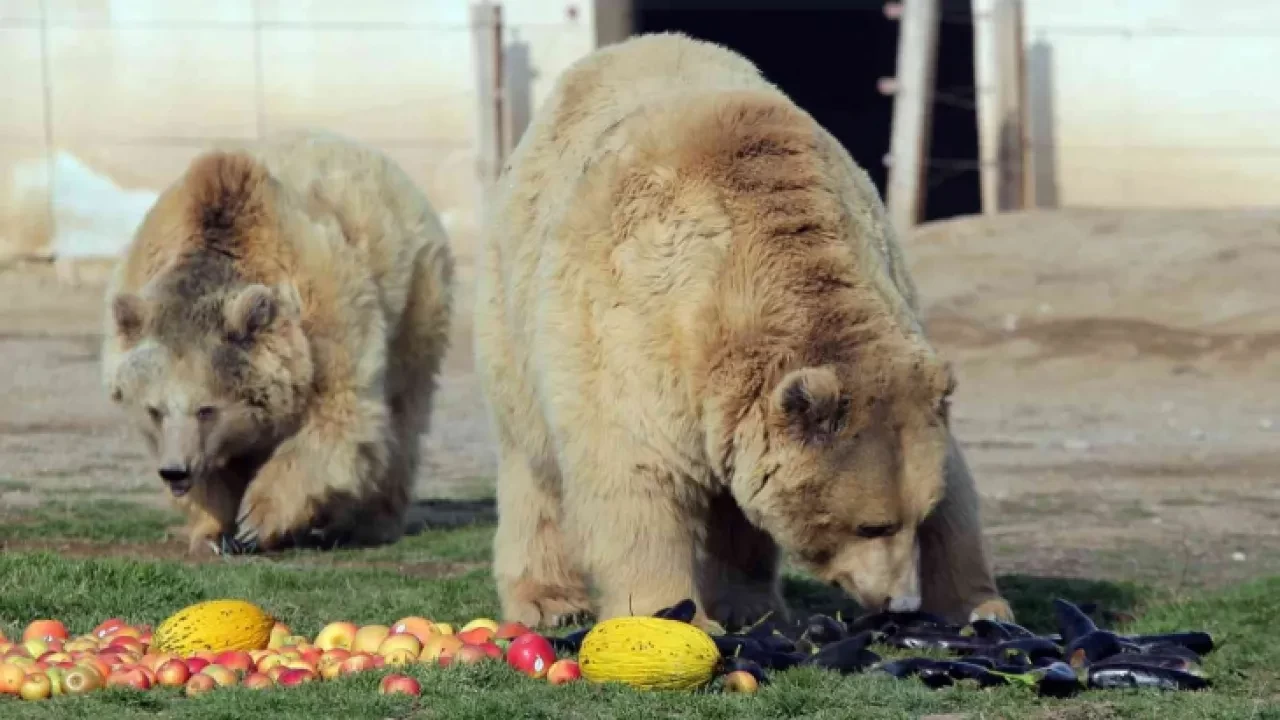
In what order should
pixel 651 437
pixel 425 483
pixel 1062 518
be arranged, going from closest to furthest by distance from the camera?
pixel 651 437, pixel 1062 518, pixel 425 483

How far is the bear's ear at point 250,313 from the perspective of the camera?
9.81 m

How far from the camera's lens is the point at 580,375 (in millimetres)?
6496

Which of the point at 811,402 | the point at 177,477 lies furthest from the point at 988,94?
the point at 811,402

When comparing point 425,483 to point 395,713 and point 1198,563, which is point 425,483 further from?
point 395,713

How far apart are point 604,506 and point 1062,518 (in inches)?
194

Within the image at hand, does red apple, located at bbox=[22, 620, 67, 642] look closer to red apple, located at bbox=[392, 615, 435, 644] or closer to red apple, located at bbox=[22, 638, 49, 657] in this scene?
red apple, located at bbox=[22, 638, 49, 657]

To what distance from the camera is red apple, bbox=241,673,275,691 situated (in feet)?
19.0

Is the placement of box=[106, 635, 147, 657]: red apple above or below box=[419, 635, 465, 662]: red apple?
below

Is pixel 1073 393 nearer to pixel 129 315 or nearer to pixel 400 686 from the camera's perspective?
pixel 129 315

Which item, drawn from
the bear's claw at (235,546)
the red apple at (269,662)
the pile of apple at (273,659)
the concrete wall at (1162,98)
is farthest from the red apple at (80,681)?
the concrete wall at (1162,98)

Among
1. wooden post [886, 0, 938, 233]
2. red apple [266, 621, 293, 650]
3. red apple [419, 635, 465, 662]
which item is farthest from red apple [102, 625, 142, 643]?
wooden post [886, 0, 938, 233]

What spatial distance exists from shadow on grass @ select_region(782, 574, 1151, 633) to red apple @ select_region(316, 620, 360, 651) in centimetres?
197

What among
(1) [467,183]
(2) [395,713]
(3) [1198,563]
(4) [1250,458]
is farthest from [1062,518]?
(1) [467,183]

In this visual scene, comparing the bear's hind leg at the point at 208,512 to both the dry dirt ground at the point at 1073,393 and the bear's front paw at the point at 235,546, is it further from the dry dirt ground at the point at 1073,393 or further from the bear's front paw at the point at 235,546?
the dry dirt ground at the point at 1073,393
